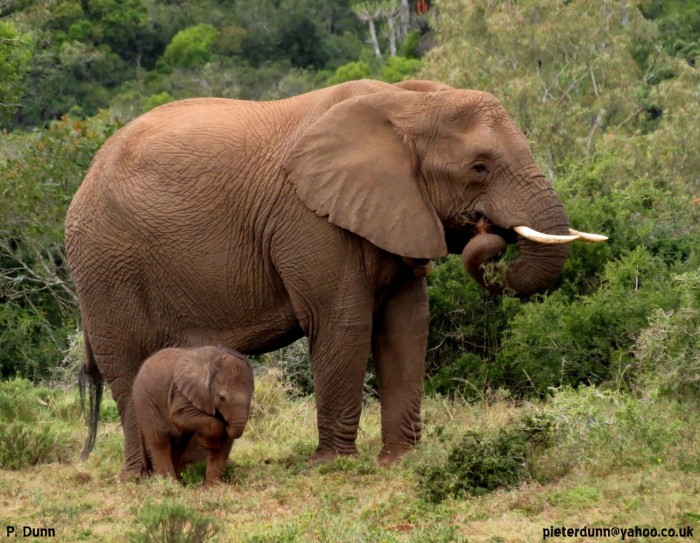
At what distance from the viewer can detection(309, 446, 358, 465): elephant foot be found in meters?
10.0

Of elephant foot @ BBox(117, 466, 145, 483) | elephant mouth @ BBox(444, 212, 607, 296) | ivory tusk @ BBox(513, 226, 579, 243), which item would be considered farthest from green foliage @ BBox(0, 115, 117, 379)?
ivory tusk @ BBox(513, 226, 579, 243)

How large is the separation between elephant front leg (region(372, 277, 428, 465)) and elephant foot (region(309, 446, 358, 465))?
0.21 metres

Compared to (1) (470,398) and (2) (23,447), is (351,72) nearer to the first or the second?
(1) (470,398)

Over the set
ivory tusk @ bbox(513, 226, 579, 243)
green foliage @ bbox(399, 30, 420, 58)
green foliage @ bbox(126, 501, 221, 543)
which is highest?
ivory tusk @ bbox(513, 226, 579, 243)

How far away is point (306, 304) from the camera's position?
32.5ft

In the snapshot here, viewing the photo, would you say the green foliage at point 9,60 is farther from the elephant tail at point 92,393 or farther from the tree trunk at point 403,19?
the tree trunk at point 403,19

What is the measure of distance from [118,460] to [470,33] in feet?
82.2

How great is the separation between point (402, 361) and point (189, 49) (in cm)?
4109

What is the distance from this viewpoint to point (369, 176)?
32.4 feet

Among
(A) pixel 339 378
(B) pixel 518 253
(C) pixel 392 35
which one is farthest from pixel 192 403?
(C) pixel 392 35

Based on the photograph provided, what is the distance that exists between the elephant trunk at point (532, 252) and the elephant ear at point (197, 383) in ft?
5.96

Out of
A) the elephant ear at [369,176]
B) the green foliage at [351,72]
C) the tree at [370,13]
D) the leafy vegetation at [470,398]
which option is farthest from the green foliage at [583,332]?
the tree at [370,13]

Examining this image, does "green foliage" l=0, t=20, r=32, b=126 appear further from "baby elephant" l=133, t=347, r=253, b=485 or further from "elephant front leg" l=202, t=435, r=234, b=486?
"elephant front leg" l=202, t=435, r=234, b=486

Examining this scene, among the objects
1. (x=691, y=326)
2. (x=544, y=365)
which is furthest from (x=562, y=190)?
(x=691, y=326)
